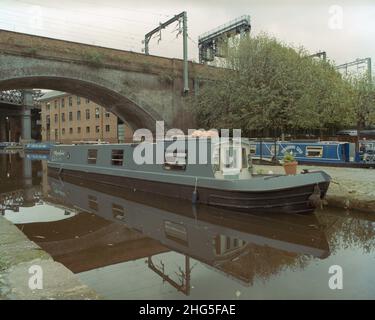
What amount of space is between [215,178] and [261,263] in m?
4.23

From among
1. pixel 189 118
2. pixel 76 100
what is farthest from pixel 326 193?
pixel 76 100

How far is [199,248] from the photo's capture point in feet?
22.6

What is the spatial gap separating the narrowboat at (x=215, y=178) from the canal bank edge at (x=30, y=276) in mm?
5486

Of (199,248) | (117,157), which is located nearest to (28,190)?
(117,157)

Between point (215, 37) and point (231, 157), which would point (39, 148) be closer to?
point (215, 37)

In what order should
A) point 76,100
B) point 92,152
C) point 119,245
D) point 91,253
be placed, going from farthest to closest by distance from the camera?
point 76,100 < point 92,152 < point 119,245 < point 91,253

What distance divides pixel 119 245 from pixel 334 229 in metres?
4.39

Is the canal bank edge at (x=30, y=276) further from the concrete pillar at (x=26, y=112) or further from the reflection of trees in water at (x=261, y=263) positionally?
the concrete pillar at (x=26, y=112)

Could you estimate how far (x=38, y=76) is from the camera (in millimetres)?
22703

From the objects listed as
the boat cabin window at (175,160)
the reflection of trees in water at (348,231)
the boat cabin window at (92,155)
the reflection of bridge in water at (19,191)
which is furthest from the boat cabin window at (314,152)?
the reflection of bridge in water at (19,191)

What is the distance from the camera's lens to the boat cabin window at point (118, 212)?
9718 millimetres

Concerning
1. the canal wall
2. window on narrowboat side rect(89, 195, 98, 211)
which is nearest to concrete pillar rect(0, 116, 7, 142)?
window on narrowboat side rect(89, 195, 98, 211)

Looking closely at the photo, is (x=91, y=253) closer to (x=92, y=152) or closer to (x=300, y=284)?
(x=300, y=284)

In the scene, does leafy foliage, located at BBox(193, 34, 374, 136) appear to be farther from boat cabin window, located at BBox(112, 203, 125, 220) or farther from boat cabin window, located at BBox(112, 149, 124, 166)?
boat cabin window, located at BBox(112, 203, 125, 220)
